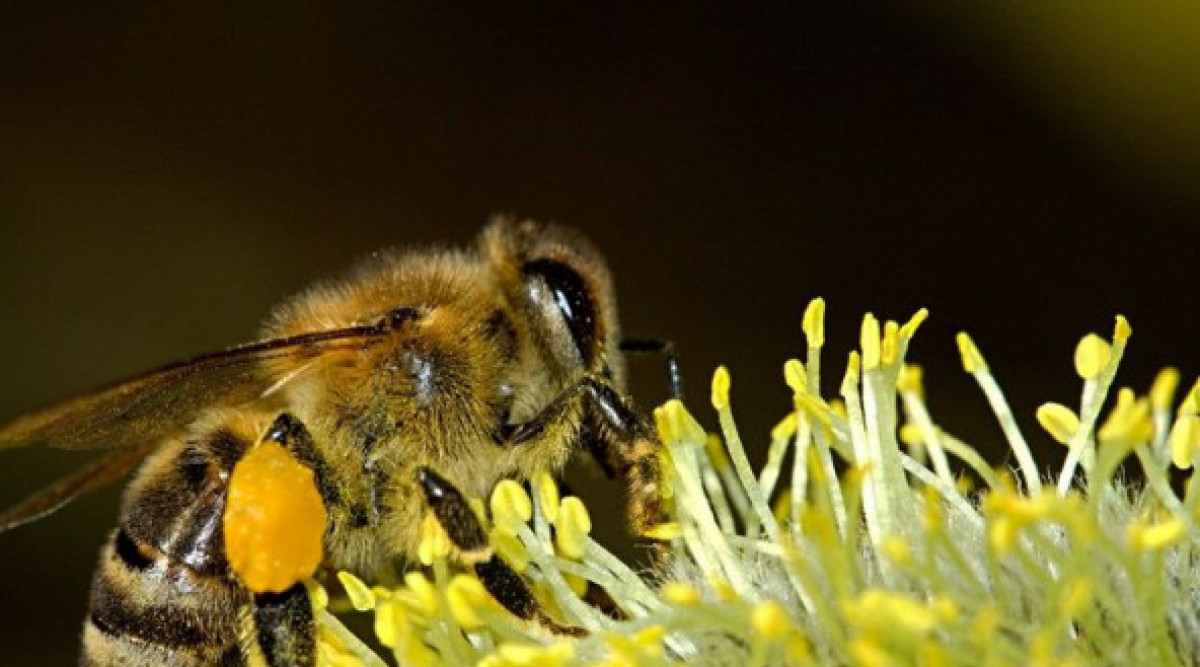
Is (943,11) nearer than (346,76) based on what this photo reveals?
Yes

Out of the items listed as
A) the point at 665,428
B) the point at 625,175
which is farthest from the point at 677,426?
the point at 625,175

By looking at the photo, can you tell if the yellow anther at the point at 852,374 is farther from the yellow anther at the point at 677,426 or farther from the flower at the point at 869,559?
the yellow anther at the point at 677,426

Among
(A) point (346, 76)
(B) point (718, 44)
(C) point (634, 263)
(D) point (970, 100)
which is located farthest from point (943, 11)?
(A) point (346, 76)

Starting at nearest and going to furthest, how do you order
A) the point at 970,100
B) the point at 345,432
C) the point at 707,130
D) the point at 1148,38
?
1. the point at 345,432
2. the point at 1148,38
3. the point at 970,100
4. the point at 707,130

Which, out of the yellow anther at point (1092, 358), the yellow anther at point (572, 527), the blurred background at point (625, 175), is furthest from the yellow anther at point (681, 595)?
the blurred background at point (625, 175)

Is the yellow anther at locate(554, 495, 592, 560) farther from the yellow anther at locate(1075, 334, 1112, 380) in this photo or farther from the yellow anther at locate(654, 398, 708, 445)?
the yellow anther at locate(1075, 334, 1112, 380)

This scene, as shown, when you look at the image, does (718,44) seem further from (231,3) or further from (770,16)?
(231,3)
